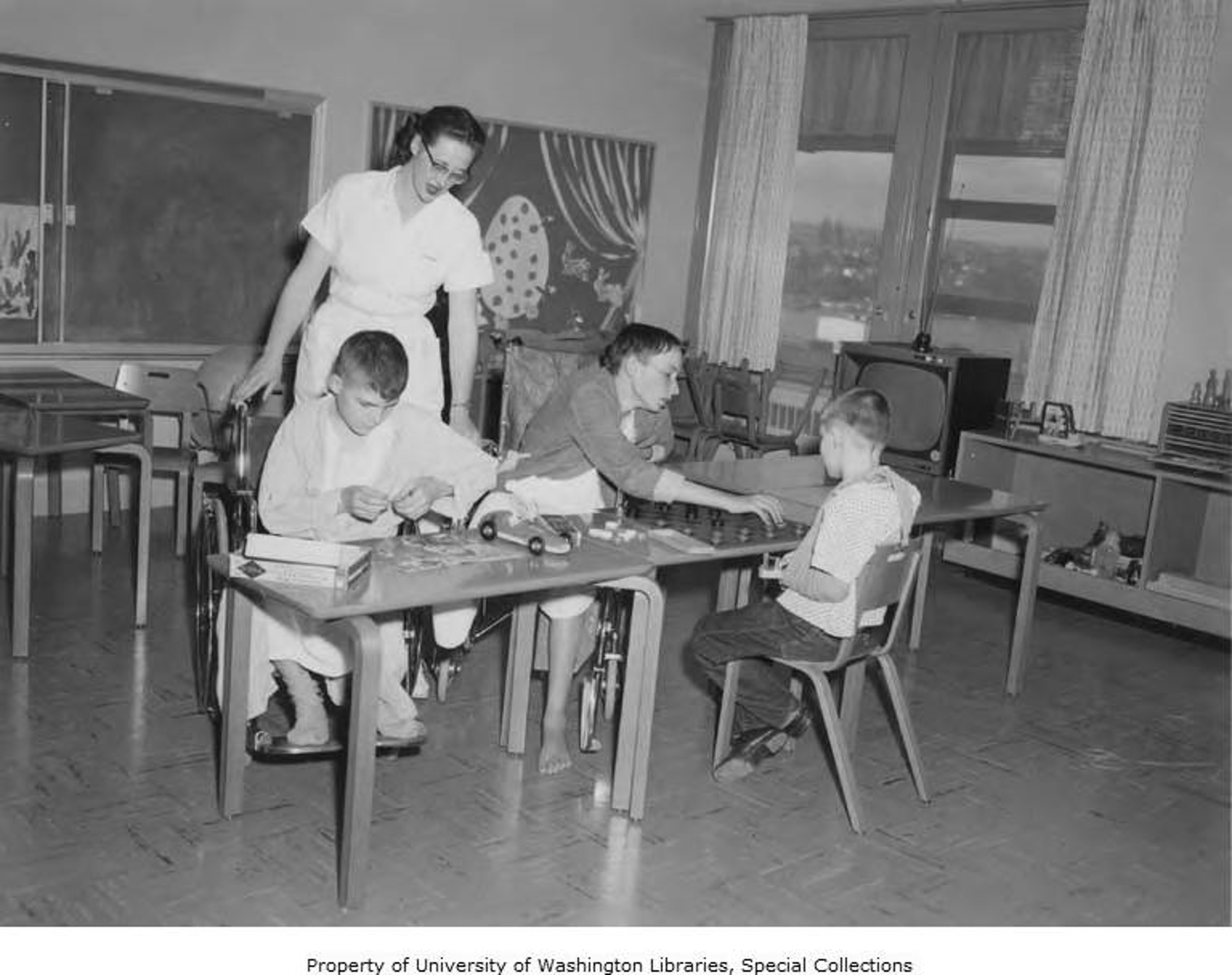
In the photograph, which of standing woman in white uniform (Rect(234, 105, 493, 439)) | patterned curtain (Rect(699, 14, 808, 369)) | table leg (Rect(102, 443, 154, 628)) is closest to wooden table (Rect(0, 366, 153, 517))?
table leg (Rect(102, 443, 154, 628))

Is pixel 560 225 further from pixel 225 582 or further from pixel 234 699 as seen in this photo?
pixel 234 699

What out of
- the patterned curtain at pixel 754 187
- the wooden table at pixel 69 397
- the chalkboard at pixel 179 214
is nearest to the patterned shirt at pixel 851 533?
the wooden table at pixel 69 397

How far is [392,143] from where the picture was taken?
702cm

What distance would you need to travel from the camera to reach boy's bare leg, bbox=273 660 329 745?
3.75 meters

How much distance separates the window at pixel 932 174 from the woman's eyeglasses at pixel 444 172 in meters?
3.91

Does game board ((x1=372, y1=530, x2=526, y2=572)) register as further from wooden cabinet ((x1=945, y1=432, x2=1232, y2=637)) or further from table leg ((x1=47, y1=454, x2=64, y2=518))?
table leg ((x1=47, y1=454, x2=64, y2=518))

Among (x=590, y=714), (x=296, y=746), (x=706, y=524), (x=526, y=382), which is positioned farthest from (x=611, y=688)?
(x=526, y=382)

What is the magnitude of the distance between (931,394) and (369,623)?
414cm

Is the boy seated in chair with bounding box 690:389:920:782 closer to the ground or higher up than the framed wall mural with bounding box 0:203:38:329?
closer to the ground

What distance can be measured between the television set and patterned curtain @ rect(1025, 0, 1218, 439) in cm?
34

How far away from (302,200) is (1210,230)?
13.5ft
